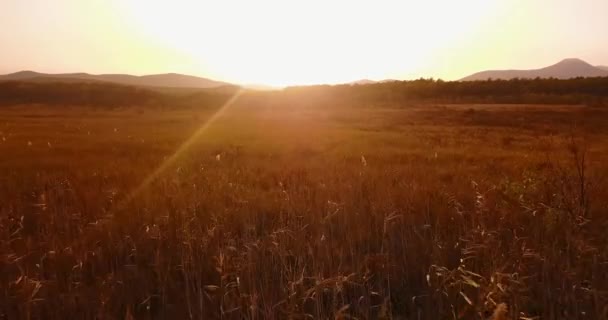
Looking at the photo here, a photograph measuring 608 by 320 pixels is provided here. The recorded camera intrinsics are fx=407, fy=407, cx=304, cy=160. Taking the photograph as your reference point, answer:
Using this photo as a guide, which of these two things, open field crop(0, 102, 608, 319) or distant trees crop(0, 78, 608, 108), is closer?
open field crop(0, 102, 608, 319)

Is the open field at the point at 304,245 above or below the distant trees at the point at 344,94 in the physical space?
below

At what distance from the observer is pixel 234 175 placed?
24.0 feet

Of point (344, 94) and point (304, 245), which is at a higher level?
point (344, 94)

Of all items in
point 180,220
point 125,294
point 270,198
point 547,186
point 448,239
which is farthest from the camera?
point 270,198

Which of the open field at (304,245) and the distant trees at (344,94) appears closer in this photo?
the open field at (304,245)

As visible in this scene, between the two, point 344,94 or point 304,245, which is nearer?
point 304,245

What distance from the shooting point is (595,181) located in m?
5.85

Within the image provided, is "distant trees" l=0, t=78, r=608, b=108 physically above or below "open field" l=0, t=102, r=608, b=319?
above

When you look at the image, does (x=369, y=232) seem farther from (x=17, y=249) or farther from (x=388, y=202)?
(x=17, y=249)

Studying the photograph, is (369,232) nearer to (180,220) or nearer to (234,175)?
(180,220)

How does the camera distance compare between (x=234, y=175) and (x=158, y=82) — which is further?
(x=158, y=82)

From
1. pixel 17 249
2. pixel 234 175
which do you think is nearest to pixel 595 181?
pixel 234 175

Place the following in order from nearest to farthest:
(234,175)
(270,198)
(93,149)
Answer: (270,198) → (234,175) → (93,149)

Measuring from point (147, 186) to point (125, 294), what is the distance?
374 centimetres
